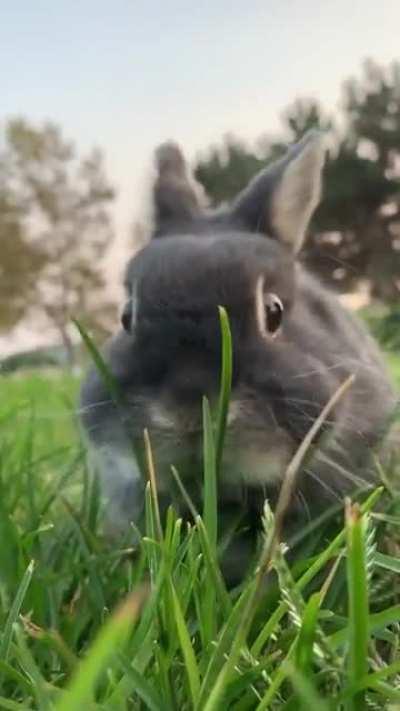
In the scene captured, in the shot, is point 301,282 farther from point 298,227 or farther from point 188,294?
point 188,294

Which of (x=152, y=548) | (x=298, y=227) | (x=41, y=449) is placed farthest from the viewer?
(x=41, y=449)

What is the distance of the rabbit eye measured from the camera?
1.16 m

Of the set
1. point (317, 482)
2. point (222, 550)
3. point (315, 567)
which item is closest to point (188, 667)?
point (315, 567)

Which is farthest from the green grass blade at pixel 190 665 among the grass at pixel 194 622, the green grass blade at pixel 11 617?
the green grass blade at pixel 11 617

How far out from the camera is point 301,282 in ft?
4.24

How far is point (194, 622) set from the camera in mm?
861

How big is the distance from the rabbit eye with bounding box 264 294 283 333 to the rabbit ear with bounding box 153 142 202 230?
8.4 inches

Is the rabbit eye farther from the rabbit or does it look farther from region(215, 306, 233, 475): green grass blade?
region(215, 306, 233, 475): green grass blade

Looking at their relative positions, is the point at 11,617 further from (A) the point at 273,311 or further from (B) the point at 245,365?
(A) the point at 273,311

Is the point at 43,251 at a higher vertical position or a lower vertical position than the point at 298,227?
lower

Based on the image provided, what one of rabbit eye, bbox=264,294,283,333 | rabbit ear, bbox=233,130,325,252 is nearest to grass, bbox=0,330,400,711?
rabbit eye, bbox=264,294,283,333

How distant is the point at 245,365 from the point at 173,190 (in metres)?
0.39

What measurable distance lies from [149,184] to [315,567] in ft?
2.66

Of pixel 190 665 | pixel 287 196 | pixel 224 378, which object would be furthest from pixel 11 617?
pixel 287 196
